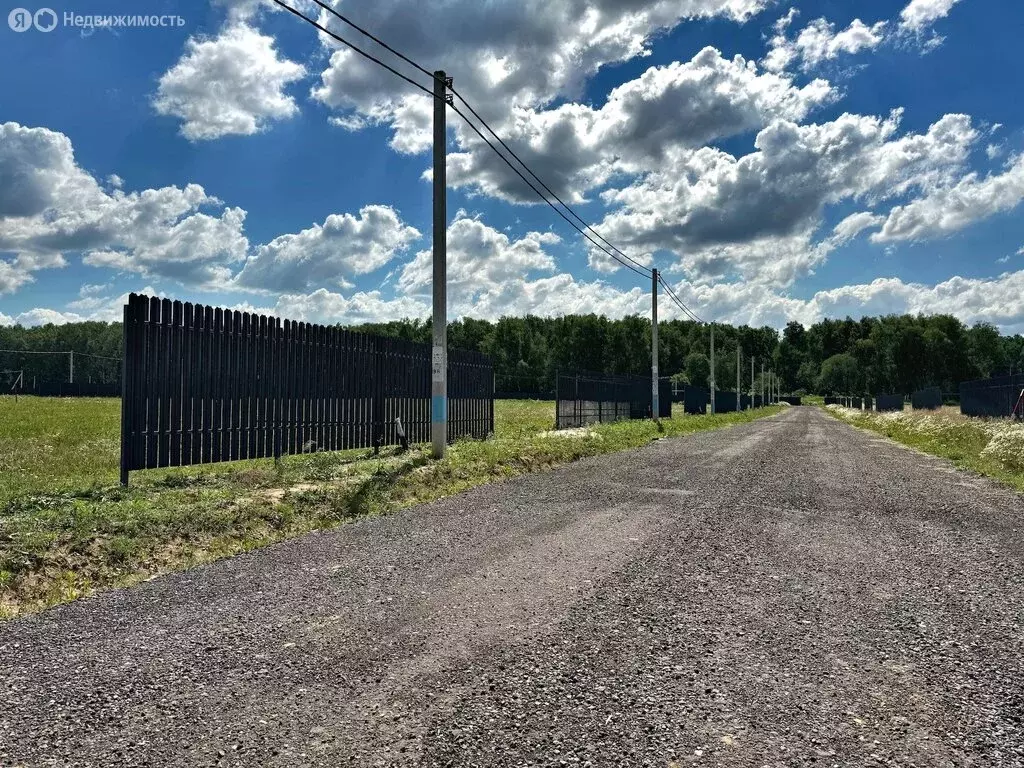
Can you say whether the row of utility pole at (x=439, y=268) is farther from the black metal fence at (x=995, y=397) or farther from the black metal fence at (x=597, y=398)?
the black metal fence at (x=995, y=397)

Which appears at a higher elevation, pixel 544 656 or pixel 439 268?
pixel 439 268

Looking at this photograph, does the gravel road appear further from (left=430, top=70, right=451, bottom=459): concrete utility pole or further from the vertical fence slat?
(left=430, top=70, right=451, bottom=459): concrete utility pole

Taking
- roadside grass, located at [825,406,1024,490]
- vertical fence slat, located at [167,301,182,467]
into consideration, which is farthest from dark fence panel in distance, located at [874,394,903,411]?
vertical fence slat, located at [167,301,182,467]

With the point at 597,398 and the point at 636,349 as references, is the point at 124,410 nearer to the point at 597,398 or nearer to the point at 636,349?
the point at 597,398

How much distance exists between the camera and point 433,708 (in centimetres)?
291

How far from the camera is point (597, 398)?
2836cm

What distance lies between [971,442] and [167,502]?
65.9 ft

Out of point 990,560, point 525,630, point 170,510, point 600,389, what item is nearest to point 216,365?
point 170,510

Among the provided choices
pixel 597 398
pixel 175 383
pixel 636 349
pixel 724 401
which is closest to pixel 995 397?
pixel 597 398

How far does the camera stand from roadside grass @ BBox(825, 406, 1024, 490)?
12836mm

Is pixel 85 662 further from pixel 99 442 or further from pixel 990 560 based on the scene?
pixel 99 442

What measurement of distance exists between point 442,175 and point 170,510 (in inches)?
348

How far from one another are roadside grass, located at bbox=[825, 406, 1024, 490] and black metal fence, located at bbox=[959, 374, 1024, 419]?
5.31 ft

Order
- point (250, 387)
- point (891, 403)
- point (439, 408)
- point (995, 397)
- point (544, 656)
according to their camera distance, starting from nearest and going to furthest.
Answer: point (544, 656), point (250, 387), point (439, 408), point (995, 397), point (891, 403)
